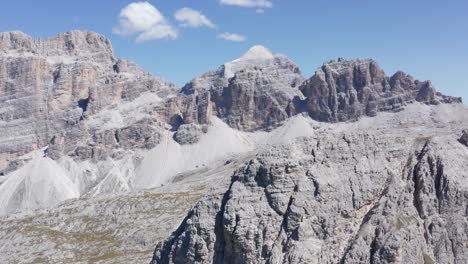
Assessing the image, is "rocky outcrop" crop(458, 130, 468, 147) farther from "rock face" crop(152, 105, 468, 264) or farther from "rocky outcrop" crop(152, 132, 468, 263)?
"rock face" crop(152, 105, 468, 264)

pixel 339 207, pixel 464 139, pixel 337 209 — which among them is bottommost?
pixel 337 209

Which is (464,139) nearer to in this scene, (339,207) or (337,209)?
(339,207)

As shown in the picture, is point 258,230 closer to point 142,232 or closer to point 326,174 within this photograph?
point 326,174

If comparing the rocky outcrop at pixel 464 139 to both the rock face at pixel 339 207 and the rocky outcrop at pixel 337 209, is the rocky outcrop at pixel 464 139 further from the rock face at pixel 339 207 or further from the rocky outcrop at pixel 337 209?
the rock face at pixel 339 207

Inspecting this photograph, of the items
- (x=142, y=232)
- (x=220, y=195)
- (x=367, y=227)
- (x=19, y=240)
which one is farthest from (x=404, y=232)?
(x=19, y=240)

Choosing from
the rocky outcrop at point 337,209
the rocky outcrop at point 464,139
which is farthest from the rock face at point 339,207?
the rocky outcrop at point 464,139

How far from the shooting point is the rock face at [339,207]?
108 ft

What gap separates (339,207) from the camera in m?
34.2

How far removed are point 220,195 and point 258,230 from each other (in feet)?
14.7

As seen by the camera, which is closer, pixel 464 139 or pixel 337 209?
pixel 337 209

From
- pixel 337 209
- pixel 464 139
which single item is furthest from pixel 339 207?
pixel 464 139

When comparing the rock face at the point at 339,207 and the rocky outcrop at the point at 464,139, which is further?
the rocky outcrop at the point at 464,139

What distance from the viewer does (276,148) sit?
123 feet

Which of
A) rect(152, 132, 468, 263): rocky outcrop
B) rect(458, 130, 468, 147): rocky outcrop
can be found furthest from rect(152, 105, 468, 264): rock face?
rect(458, 130, 468, 147): rocky outcrop
